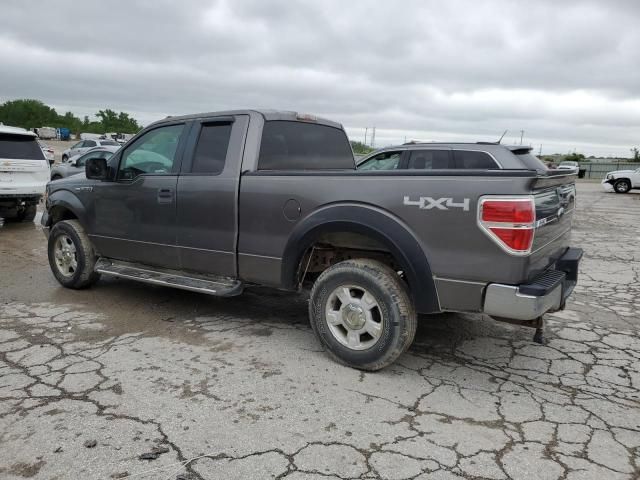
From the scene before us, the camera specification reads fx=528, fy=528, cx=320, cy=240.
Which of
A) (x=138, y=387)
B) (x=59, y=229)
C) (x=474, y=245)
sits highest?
(x=474, y=245)

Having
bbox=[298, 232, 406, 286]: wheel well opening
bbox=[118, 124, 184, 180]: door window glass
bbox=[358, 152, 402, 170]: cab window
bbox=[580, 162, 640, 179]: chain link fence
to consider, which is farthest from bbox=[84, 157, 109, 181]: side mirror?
bbox=[580, 162, 640, 179]: chain link fence

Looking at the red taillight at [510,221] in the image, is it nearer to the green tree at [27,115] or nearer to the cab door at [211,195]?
the cab door at [211,195]

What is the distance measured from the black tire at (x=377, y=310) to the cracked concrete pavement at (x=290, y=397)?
137mm

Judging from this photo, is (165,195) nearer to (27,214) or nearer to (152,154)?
(152,154)

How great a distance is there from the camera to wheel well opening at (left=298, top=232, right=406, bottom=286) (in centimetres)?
399

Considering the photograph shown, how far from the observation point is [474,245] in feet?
10.9

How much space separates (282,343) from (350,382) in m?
0.90

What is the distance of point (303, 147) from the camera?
506cm

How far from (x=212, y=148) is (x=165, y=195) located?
0.63 metres

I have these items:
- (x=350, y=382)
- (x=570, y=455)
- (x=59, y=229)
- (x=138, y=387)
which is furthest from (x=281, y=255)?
(x=59, y=229)

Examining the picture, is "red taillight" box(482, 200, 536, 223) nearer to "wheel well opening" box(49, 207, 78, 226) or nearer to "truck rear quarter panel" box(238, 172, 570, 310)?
"truck rear quarter panel" box(238, 172, 570, 310)

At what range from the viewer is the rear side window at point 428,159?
852 cm

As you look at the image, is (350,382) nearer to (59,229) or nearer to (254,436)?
(254,436)

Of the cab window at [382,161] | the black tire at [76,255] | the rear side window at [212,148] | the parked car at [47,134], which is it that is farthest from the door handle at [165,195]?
the parked car at [47,134]
